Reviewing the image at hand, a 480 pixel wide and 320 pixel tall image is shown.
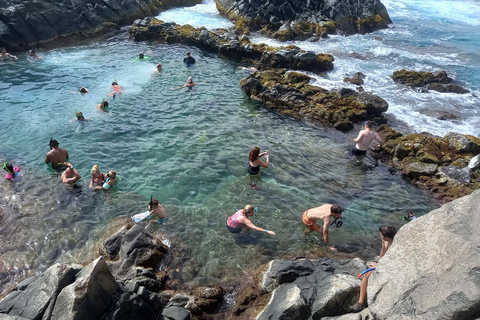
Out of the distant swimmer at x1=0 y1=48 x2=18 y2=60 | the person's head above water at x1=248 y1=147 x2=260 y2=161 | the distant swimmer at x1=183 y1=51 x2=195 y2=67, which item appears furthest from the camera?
the distant swimmer at x1=183 y1=51 x2=195 y2=67

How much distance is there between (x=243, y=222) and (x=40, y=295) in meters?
5.97

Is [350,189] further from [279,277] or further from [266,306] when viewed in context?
[266,306]

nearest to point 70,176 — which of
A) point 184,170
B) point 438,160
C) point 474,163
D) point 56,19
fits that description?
point 184,170

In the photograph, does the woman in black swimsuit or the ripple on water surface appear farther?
the woman in black swimsuit

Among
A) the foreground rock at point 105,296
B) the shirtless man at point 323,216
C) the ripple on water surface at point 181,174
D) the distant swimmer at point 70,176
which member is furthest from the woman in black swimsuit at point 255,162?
the distant swimmer at point 70,176

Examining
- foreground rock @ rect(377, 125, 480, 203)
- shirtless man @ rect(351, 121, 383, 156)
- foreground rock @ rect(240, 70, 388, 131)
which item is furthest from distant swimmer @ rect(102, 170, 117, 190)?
foreground rock @ rect(377, 125, 480, 203)

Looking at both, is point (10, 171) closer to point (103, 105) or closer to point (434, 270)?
point (103, 105)

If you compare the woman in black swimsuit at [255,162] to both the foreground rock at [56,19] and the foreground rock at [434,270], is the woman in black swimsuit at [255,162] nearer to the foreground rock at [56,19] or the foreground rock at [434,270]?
the foreground rock at [434,270]

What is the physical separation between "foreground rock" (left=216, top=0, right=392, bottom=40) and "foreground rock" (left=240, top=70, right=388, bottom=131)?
14.7 meters

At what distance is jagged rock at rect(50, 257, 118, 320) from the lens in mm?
6121

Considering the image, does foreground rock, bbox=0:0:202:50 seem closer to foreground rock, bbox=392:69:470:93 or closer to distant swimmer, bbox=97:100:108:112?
distant swimmer, bbox=97:100:108:112

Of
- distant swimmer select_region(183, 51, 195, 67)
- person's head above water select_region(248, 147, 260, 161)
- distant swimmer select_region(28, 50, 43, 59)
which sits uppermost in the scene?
distant swimmer select_region(28, 50, 43, 59)

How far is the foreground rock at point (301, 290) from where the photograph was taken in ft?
23.5

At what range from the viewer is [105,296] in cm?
668
